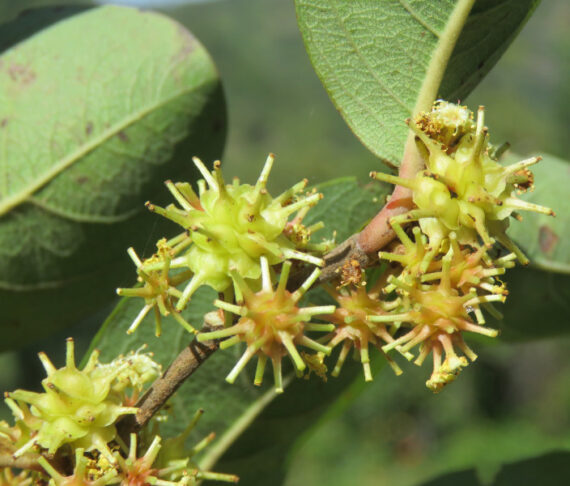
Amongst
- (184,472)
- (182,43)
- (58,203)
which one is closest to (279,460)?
(184,472)

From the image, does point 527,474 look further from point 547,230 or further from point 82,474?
point 82,474

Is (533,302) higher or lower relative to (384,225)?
lower

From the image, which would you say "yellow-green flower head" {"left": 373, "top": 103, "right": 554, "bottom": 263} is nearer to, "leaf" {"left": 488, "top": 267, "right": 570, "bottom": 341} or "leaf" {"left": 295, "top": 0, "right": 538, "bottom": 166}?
"leaf" {"left": 295, "top": 0, "right": 538, "bottom": 166}

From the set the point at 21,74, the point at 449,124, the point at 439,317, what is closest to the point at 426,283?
the point at 439,317

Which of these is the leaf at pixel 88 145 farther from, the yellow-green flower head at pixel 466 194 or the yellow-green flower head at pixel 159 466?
the yellow-green flower head at pixel 466 194

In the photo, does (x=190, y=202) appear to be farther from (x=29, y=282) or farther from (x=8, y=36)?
(x=8, y=36)

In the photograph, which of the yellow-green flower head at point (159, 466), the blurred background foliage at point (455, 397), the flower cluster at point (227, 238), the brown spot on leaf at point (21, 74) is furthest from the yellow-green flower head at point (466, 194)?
the blurred background foliage at point (455, 397)
